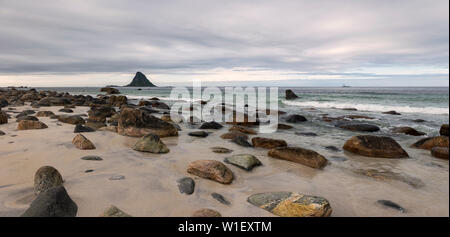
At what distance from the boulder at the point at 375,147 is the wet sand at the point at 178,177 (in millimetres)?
229

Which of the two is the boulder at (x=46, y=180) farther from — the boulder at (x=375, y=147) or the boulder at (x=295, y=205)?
the boulder at (x=375, y=147)

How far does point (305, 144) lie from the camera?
634 cm

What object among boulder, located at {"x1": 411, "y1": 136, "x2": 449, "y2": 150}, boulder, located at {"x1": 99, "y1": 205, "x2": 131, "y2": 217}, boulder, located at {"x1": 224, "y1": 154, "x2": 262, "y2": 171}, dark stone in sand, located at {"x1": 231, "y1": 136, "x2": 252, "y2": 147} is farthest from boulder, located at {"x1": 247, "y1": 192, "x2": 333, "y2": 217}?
boulder, located at {"x1": 411, "y1": 136, "x2": 449, "y2": 150}

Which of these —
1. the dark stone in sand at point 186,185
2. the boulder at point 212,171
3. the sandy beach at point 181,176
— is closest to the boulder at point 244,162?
the sandy beach at point 181,176

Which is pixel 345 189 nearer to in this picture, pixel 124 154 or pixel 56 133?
pixel 124 154

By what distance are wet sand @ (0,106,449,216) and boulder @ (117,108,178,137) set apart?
0.88 meters

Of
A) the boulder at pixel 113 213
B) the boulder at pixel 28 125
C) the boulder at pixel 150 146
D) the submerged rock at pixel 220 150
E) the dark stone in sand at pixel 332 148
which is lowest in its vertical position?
the dark stone in sand at pixel 332 148

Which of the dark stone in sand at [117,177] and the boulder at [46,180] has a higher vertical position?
the boulder at [46,180]

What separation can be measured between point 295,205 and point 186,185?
139 cm

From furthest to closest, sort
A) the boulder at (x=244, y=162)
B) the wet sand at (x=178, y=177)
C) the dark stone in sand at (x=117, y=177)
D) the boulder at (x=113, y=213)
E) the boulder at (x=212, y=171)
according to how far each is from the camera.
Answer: the boulder at (x=244, y=162) < the boulder at (x=212, y=171) < the dark stone in sand at (x=117, y=177) < the wet sand at (x=178, y=177) < the boulder at (x=113, y=213)

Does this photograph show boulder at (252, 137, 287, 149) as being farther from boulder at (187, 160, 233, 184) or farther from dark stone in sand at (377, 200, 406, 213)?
dark stone in sand at (377, 200, 406, 213)

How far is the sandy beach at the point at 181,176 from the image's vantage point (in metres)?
2.61

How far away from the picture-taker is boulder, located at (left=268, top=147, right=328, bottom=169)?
4.36 meters

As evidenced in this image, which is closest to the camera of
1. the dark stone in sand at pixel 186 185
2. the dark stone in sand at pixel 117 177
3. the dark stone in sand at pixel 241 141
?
the dark stone in sand at pixel 186 185
